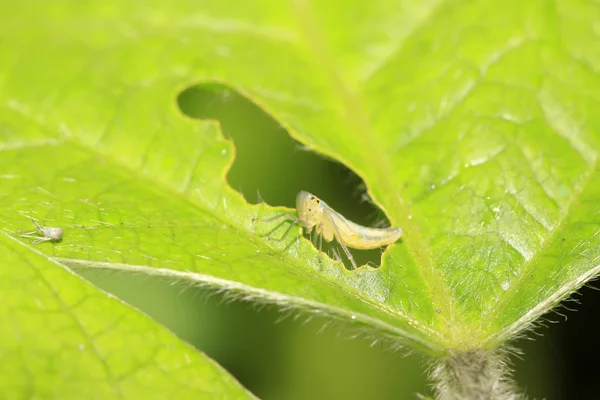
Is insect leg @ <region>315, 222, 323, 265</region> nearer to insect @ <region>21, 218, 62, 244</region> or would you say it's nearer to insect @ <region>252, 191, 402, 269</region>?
insect @ <region>252, 191, 402, 269</region>

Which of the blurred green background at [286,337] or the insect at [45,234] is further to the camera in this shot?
the blurred green background at [286,337]

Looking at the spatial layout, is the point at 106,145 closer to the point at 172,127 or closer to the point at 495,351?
the point at 172,127

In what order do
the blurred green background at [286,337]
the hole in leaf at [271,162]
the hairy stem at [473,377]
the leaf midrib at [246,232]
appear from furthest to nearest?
the blurred green background at [286,337]
the hole in leaf at [271,162]
the leaf midrib at [246,232]
the hairy stem at [473,377]

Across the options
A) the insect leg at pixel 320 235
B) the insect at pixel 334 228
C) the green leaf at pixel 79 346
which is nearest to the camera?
the green leaf at pixel 79 346

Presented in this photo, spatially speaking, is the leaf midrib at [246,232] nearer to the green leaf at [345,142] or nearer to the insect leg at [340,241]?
the green leaf at [345,142]

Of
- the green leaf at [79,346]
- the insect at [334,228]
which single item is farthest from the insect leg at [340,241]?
the green leaf at [79,346]

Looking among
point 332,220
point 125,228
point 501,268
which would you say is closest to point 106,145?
point 125,228

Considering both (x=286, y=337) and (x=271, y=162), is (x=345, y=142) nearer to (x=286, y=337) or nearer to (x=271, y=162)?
(x=271, y=162)
